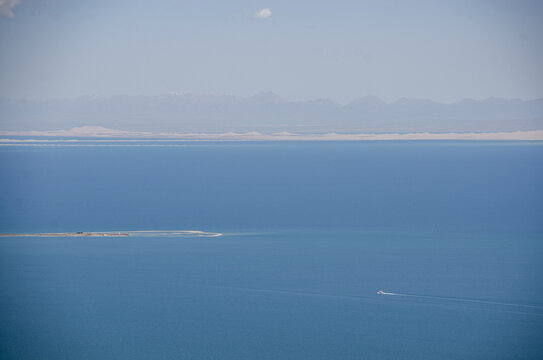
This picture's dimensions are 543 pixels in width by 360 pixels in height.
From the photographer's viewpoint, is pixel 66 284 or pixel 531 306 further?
pixel 66 284

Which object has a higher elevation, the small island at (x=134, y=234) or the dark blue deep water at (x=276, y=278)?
the small island at (x=134, y=234)

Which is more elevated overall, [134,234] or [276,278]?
[134,234]

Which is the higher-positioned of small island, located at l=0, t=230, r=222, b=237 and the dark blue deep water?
small island, located at l=0, t=230, r=222, b=237

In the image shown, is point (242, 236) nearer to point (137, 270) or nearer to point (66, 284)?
point (137, 270)

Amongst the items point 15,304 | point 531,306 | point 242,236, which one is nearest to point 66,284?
point 15,304

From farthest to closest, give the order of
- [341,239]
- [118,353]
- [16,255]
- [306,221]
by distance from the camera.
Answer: [306,221] → [341,239] → [16,255] → [118,353]

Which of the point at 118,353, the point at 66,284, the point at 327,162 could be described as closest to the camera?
the point at 118,353

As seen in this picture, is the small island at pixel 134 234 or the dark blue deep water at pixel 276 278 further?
the small island at pixel 134 234

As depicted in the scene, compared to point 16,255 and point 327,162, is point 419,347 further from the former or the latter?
point 327,162
